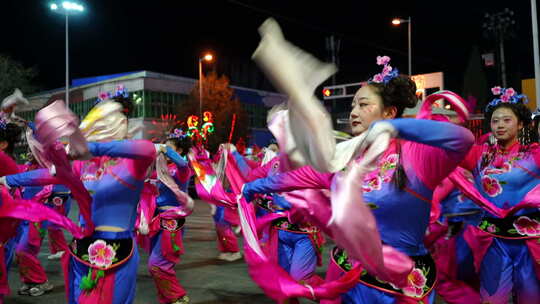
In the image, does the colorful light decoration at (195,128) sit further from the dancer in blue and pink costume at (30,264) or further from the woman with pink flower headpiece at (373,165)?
the woman with pink flower headpiece at (373,165)

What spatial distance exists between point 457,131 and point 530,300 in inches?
94.9

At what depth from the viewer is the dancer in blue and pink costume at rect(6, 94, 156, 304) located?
3605 millimetres

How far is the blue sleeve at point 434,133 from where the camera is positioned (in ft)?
7.08

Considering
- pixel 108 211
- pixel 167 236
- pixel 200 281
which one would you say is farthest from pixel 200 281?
pixel 108 211

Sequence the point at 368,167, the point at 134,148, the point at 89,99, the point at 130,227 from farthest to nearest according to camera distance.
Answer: the point at 89,99
the point at 130,227
the point at 134,148
the point at 368,167

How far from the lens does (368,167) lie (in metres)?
2.02

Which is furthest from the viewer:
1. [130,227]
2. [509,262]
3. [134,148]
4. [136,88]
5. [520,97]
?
[136,88]

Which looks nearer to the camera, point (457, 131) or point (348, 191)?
point (348, 191)

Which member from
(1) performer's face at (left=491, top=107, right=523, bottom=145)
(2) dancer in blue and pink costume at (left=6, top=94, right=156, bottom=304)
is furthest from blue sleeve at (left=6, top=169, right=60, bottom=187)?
(1) performer's face at (left=491, top=107, right=523, bottom=145)

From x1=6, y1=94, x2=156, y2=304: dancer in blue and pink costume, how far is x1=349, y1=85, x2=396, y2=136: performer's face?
59.3 inches

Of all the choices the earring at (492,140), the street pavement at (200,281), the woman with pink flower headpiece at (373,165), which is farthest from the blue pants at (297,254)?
the woman with pink flower headpiece at (373,165)

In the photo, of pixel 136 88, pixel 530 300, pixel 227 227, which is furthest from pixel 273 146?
pixel 136 88

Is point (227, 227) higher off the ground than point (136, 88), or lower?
lower

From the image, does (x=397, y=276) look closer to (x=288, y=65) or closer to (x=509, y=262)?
(x=288, y=65)
